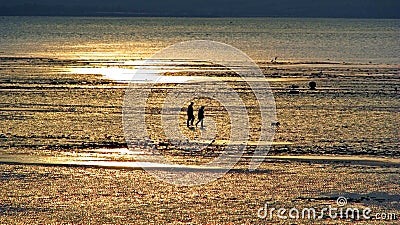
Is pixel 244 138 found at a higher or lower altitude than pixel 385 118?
lower

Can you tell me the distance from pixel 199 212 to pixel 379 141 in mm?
12456

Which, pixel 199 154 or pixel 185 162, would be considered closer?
pixel 185 162

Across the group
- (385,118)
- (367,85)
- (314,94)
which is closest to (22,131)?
(385,118)

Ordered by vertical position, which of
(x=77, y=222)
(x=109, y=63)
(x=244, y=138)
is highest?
(x=109, y=63)

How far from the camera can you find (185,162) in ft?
91.4

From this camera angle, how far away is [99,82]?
56719 mm

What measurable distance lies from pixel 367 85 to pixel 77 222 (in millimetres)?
37559

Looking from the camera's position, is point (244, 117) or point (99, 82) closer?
point (244, 117)

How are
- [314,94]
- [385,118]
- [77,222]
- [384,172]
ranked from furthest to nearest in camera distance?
1. [314,94]
2. [385,118]
3. [384,172]
4. [77,222]

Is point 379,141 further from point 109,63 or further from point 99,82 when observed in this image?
point 109,63

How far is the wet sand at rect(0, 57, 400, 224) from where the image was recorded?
→ 863 inches

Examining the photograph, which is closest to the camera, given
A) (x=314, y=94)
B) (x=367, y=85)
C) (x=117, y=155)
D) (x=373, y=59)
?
(x=117, y=155)

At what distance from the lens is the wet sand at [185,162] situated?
21.9 meters

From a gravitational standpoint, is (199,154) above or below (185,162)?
above
